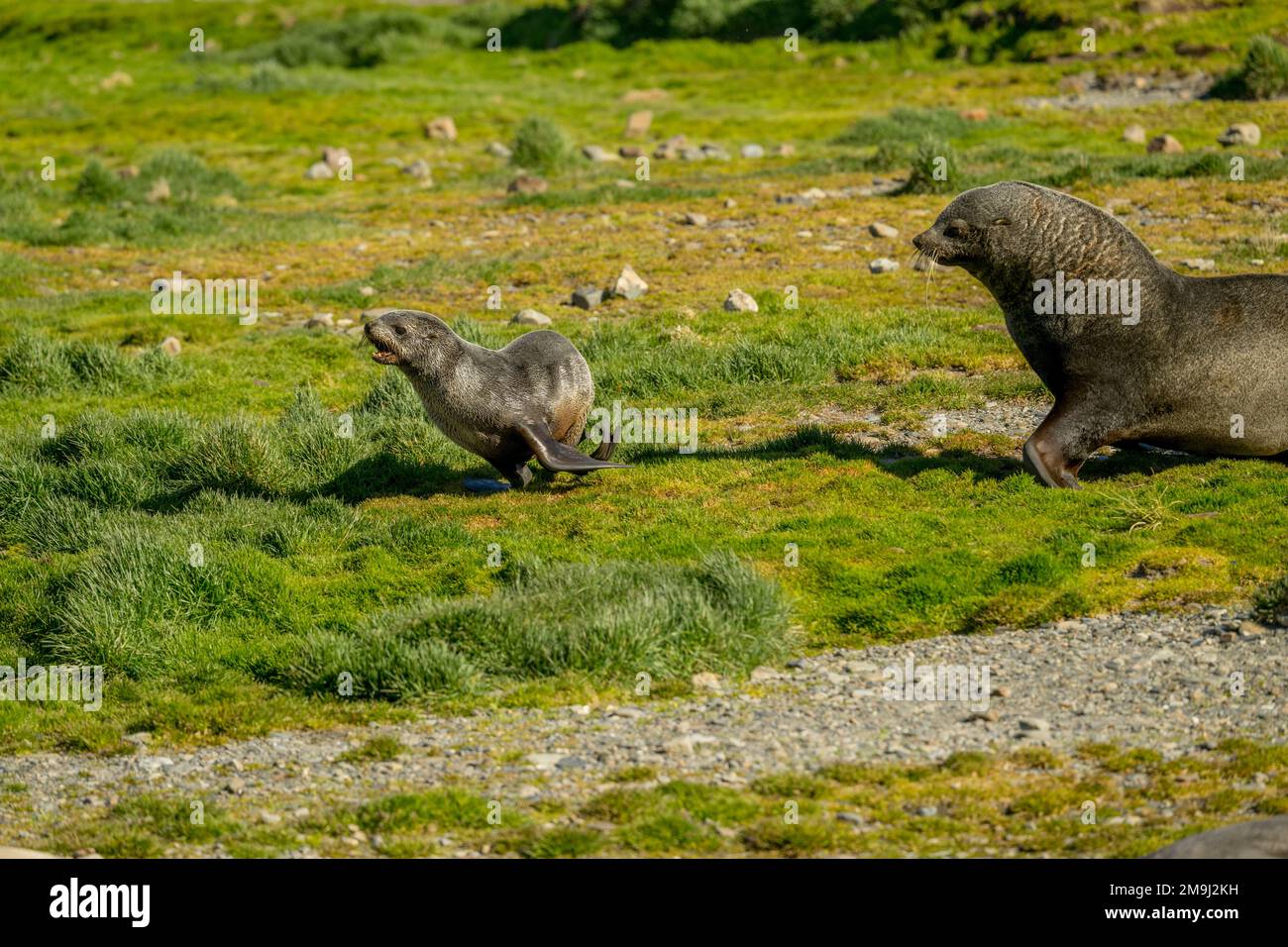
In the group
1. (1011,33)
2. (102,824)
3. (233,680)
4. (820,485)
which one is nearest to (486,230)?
(820,485)

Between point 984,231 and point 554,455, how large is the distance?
3.46m

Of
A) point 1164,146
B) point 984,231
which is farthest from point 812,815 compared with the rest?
point 1164,146

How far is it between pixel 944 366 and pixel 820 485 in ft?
11.8

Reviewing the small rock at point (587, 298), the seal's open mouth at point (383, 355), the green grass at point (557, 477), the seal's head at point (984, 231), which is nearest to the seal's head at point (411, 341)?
the seal's open mouth at point (383, 355)

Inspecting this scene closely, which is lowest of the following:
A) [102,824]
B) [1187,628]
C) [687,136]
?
[102,824]

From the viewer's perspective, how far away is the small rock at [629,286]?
727 inches

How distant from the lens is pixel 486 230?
935 inches

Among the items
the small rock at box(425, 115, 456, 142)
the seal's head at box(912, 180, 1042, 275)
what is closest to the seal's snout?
the seal's head at box(912, 180, 1042, 275)

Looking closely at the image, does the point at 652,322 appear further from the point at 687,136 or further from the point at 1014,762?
the point at 687,136

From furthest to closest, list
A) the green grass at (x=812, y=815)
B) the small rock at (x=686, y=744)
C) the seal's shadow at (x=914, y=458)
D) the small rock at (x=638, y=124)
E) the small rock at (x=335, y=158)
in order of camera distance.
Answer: the small rock at (x=638, y=124) → the small rock at (x=335, y=158) → the seal's shadow at (x=914, y=458) → the small rock at (x=686, y=744) → the green grass at (x=812, y=815)

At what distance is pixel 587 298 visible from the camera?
1833 cm

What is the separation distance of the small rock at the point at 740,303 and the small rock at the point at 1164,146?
37.5ft

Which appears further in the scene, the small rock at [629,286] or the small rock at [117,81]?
the small rock at [117,81]

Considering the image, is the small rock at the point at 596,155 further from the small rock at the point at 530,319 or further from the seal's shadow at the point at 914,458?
the seal's shadow at the point at 914,458
